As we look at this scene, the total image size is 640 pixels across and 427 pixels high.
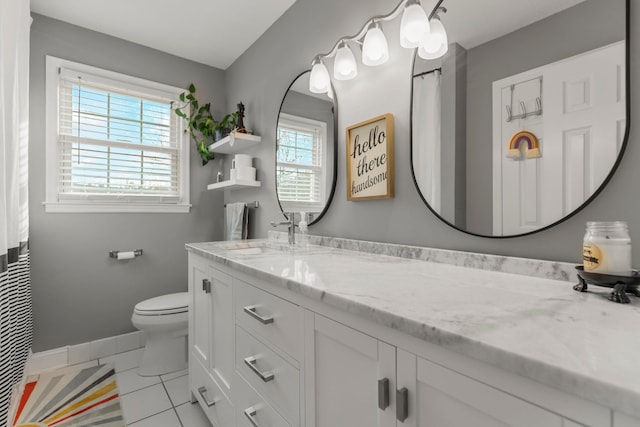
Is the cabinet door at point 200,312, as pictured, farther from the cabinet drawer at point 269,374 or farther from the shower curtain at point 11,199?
the shower curtain at point 11,199

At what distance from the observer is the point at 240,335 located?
49.3 inches

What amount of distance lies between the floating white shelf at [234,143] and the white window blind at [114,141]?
1.39ft

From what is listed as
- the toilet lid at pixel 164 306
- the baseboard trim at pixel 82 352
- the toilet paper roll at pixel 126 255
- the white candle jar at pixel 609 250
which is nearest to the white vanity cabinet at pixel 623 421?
the white candle jar at pixel 609 250

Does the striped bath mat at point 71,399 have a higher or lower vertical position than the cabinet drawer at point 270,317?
lower

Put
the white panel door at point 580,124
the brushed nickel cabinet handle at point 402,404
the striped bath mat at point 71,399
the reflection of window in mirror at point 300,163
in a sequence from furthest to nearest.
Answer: the reflection of window in mirror at point 300,163 → the striped bath mat at point 71,399 → the white panel door at point 580,124 → the brushed nickel cabinet handle at point 402,404

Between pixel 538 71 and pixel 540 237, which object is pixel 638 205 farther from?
pixel 538 71

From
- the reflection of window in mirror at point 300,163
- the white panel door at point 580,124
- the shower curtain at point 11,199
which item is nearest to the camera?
the white panel door at point 580,124

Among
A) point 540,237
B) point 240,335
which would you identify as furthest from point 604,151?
point 240,335

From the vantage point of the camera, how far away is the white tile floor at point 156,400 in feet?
5.46

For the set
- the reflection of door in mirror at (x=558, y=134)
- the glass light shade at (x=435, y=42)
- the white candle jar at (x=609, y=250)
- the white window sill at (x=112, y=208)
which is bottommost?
the white candle jar at (x=609, y=250)

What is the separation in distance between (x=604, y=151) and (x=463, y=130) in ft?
1.35

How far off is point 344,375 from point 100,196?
2.47m

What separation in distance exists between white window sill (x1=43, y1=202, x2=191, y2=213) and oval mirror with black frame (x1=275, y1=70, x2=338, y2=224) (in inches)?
44.8

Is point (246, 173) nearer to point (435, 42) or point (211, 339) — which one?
point (211, 339)
